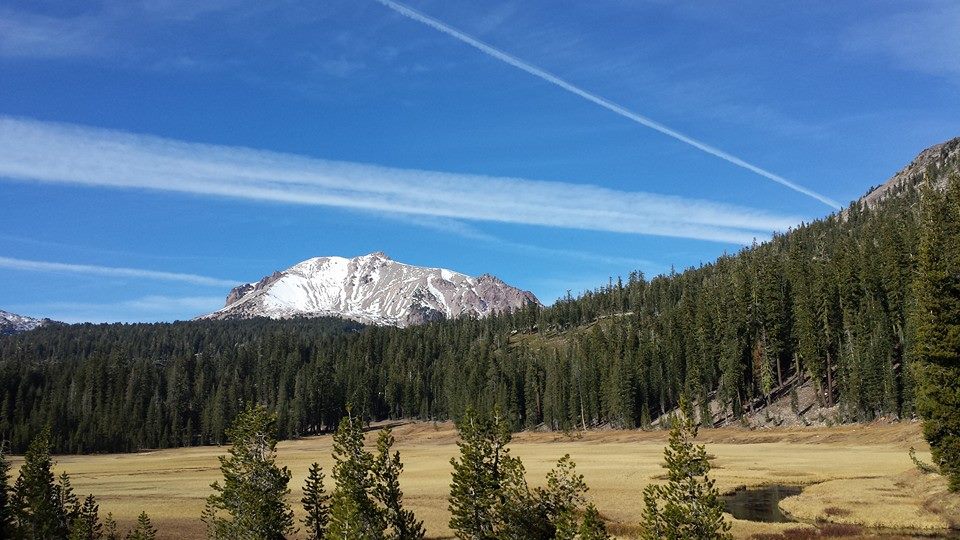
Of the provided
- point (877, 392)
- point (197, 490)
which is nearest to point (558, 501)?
point (197, 490)

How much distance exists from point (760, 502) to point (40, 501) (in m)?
52.8

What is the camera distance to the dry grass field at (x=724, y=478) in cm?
4772

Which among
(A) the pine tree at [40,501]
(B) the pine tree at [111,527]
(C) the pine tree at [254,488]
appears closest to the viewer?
(C) the pine tree at [254,488]

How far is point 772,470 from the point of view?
7219 centimetres

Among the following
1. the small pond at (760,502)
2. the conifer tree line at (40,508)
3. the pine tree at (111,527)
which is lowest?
the small pond at (760,502)

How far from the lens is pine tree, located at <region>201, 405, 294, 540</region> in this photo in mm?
33812

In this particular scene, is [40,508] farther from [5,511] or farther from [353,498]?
[353,498]

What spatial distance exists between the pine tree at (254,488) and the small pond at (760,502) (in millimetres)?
33065

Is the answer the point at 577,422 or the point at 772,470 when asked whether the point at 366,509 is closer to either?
the point at 772,470

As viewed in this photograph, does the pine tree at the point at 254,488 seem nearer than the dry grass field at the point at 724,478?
Yes

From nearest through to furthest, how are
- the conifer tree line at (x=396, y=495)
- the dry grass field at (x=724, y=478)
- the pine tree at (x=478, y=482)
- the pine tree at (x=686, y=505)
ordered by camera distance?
1. the pine tree at (x=686, y=505)
2. the conifer tree line at (x=396, y=495)
3. the pine tree at (x=478, y=482)
4. the dry grass field at (x=724, y=478)

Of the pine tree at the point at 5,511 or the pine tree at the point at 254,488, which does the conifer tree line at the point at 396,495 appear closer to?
the pine tree at the point at 254,488

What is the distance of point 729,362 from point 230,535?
114734mm

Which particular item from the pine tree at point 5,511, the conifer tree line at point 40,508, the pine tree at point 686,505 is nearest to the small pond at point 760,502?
the pine tree at point 686,505
